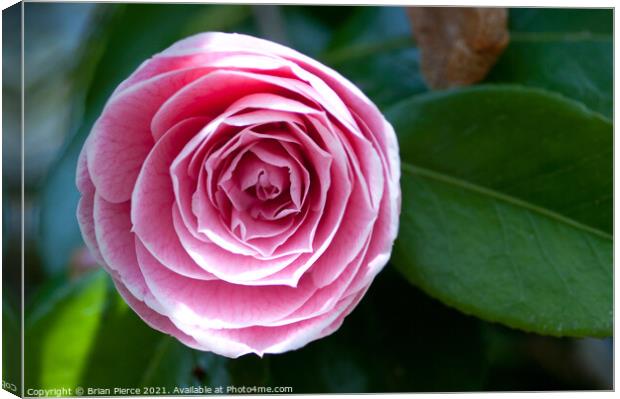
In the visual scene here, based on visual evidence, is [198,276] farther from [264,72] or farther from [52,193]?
[52,193]

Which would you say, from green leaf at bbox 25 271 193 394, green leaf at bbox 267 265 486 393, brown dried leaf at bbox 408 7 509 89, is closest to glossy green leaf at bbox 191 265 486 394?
green leaf at bbox 267 265 486 393

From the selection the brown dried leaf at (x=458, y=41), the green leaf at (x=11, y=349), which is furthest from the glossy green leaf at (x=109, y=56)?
the brown dried leaf at (x=458, y=41)

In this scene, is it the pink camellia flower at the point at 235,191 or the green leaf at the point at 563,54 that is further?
the green leaf at the point at 563,54

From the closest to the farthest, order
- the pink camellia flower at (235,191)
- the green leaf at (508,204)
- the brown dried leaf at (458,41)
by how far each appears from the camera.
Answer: the pink camellia flower at (235,191) → the green leaf at (508,204) → the brown dried leaf at (458,41)

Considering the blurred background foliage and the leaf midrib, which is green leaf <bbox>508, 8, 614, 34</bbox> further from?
the leaf midrib

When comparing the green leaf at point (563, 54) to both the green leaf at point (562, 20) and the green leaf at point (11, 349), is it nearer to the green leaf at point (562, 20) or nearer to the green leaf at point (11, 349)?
the green leaf at point (562, 20)

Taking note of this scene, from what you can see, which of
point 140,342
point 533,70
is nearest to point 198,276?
point 140,342

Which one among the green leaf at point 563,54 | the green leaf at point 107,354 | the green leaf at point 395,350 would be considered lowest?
the green leaf at point 395,350
